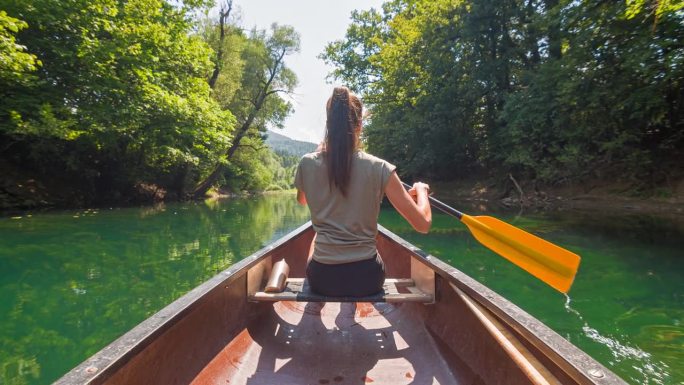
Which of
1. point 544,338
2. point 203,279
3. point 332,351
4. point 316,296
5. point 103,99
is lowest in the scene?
point 203,279

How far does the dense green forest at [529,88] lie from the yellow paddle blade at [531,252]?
5700 millimetres

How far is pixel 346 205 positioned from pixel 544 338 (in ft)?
3.18

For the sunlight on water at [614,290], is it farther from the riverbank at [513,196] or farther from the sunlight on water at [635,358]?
the riverbank at [513,196]

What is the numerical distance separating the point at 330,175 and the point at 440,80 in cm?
1701

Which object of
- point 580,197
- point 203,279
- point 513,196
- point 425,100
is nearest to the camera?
point 203,279

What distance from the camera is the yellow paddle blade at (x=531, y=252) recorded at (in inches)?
82.7

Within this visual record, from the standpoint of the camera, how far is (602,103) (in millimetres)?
11141

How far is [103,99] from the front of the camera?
11641mm

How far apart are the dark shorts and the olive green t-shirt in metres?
0.04

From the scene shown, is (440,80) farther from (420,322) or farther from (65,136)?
(420,322)

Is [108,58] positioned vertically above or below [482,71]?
below

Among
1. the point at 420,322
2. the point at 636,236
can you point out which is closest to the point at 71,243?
the point at 420,322

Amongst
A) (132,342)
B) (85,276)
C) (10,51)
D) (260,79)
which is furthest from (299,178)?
(260,79)

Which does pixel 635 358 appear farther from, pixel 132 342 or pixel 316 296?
pixel 132 342
